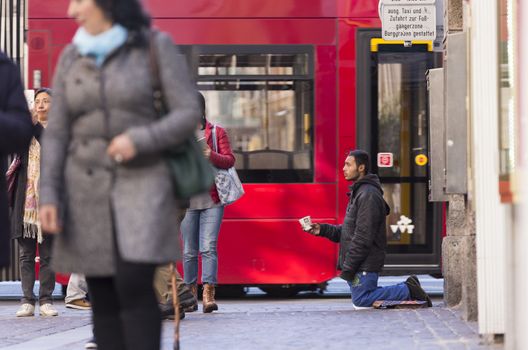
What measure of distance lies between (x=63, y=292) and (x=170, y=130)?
9.03 m

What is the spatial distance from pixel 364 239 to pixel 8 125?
5.74 m

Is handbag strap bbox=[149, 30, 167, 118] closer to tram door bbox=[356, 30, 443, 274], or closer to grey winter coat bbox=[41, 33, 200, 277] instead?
grey winter coat bbox=[41, 33, 200, 277]

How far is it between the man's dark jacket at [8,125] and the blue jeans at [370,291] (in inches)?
224

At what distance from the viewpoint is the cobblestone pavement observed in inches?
302

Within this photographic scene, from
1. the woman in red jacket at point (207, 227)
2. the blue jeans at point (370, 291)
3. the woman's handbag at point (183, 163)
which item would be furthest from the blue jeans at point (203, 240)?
the woman's handbag at point (183, 163)

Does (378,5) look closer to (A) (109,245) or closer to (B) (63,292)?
(B) (63,292)

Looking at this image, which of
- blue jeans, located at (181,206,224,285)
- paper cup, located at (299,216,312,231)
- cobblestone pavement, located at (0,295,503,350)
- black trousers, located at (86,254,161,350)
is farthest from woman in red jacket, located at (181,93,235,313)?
black trousers, located at (86,254,161,350)

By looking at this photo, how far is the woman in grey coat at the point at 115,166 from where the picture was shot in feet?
15.0

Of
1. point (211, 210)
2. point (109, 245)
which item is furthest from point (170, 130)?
point (211, 210)

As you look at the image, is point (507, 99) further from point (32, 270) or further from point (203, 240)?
point (32, 270)

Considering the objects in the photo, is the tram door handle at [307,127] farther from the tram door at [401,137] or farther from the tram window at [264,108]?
the tram door at [401,137]

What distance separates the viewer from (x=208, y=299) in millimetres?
10445

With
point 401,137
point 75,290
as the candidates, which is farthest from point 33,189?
point 401,137

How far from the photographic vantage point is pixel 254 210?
496 inches
